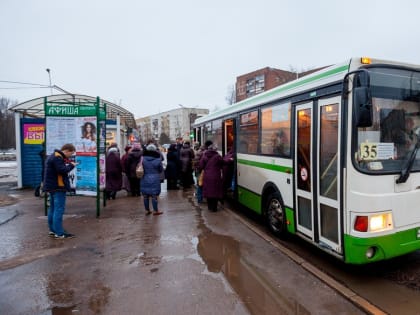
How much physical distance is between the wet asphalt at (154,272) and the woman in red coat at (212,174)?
785 mm

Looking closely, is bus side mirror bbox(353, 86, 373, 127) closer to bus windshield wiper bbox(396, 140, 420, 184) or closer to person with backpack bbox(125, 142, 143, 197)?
bus windshield wiper bbox(396, 140, 420, 184)

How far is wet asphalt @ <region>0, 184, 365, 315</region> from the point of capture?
339 cm

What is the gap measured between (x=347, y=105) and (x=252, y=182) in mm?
3316

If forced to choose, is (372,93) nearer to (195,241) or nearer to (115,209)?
(195,241)

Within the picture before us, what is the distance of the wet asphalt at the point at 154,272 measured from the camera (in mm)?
3391

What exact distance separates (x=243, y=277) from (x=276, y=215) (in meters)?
1.76

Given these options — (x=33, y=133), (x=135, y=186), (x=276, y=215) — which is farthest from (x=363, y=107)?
(x=33, y=133)

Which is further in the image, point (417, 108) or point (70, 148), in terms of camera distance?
point (70, 148)

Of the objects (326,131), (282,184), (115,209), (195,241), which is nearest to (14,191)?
(115,209)

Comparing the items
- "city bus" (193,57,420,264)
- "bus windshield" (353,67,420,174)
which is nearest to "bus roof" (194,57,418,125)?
"city bus" (193,57,420,264)

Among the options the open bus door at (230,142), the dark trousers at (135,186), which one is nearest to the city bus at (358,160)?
the open bus door at (230,142)

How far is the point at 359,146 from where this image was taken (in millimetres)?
3537

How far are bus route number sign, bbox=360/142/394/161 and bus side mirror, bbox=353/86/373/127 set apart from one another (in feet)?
1.18

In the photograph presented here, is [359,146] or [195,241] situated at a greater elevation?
[359,146]
